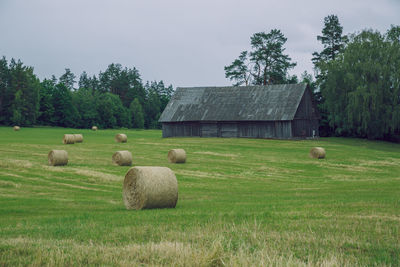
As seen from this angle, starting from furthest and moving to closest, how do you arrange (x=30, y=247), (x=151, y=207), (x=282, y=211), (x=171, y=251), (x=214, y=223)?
(x=151, y=207) < (x=282, y=211) < (x=214, y=223) < (x=30, y=247) < (x=171, y=251)

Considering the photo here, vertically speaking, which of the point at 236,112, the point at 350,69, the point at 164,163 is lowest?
the point at 164,163

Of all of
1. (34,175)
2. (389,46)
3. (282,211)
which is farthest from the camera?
(389,46)

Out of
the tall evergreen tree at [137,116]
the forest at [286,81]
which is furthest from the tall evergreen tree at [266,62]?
the tall evergreen tree at [137,116]

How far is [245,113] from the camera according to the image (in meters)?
58.2

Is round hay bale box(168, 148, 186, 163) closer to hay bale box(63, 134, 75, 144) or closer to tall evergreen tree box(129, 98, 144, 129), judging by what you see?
hay bale box(63, 134, 75, 144)

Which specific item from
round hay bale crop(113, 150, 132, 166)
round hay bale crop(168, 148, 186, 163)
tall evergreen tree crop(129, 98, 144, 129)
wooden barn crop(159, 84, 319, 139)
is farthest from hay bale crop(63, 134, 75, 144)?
tall evergreen tree crop(129, 98, 144, 129)

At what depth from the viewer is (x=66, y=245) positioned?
6.52 m

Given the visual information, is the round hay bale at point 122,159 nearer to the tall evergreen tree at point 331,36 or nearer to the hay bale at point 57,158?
the hay bale at point 57,158

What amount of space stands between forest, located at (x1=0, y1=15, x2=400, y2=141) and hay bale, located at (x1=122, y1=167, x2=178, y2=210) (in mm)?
47172

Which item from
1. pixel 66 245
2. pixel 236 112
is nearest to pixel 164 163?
pixel 66 245

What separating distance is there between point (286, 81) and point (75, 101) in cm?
5972

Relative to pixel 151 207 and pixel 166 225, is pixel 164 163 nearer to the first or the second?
pixel 151 207

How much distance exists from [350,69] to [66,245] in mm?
57485

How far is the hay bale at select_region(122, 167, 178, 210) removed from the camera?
42.8ft
